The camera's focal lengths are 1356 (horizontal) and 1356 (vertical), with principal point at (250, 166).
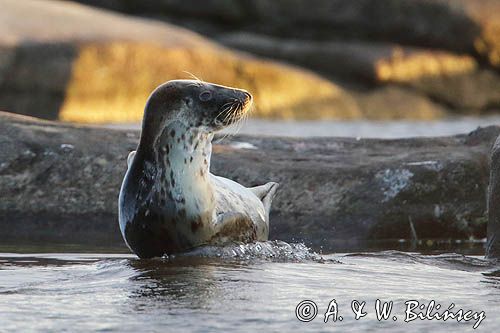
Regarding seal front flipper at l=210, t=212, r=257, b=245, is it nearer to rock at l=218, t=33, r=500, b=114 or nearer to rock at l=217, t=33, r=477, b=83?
rock at l=218, t=33, r=500, b=114

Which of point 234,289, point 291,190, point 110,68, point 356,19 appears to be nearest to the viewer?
point 234,289

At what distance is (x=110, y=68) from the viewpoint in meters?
23.6

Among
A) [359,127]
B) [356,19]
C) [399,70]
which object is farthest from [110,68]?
[356,19]

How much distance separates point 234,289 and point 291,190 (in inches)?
129

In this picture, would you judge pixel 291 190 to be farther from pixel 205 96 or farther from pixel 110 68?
pixel 110 68

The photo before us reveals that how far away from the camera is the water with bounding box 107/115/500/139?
66.7 feet

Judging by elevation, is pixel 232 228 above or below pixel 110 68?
below

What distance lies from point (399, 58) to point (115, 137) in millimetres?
20099

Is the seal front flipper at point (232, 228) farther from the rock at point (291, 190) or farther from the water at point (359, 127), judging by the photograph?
the water at point (359, 127)

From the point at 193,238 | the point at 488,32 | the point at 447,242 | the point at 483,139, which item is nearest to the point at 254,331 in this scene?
the point at 193,238

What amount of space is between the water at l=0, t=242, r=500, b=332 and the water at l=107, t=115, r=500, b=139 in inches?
492

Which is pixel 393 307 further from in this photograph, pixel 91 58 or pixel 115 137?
pixel 91 58

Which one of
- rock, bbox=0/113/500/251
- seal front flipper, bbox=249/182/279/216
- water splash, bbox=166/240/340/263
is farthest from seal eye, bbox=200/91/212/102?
rock, bbox=0/113/500/251

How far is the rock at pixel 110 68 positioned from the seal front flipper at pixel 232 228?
15.5 metres
